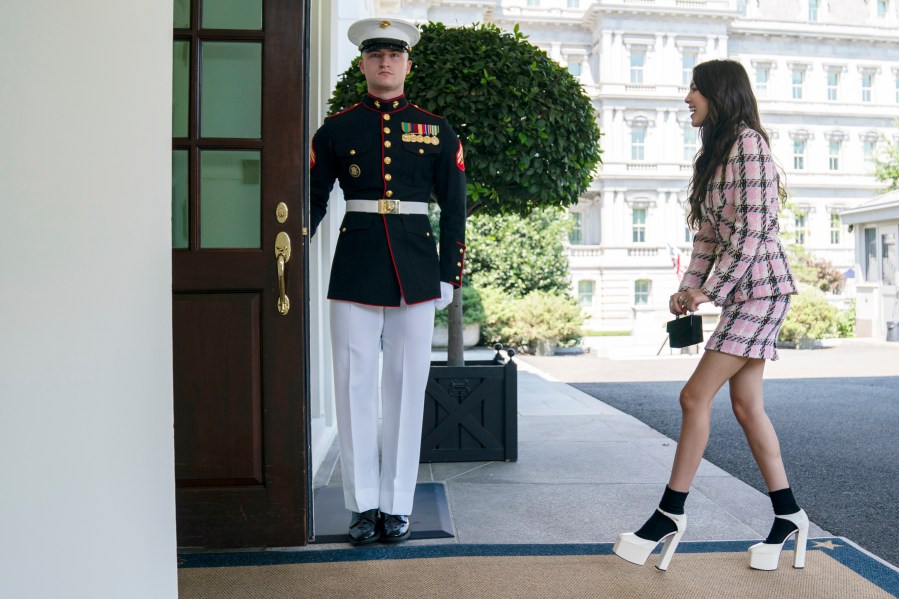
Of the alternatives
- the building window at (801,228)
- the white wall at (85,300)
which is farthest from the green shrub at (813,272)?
the white wall at (85,300)

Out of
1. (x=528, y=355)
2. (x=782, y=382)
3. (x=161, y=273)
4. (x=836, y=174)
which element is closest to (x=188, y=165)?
(x=161, y=273)

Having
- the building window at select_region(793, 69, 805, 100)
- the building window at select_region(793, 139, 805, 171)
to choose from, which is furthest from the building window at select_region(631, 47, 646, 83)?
the building window at select_region(793, 139, 805, 171)

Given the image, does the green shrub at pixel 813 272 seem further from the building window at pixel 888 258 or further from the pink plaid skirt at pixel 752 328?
the pink plaid skirt at pixel 752 328

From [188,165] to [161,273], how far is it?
1.27m

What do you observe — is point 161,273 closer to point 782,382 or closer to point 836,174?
point 782,382

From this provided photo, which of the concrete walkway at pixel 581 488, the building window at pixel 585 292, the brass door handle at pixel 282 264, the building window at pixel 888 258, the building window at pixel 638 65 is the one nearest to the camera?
the brass door handle at pixel 282 264

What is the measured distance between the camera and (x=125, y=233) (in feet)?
5.24

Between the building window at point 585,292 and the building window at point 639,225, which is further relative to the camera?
the building window at point 639,225

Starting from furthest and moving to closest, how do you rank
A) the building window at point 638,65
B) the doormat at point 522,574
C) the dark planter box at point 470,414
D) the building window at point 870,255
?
the building window at point 638,65, the building window at point 870,255, the dark planter box at point 470,414, the doormat at point 522,574

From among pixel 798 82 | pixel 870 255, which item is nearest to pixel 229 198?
pixel 870 255

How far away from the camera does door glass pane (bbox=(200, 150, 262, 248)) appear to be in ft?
9.23

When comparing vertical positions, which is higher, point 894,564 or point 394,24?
point 394,24

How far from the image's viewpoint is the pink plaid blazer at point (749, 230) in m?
2.39

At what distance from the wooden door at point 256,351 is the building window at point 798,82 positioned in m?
34.2
